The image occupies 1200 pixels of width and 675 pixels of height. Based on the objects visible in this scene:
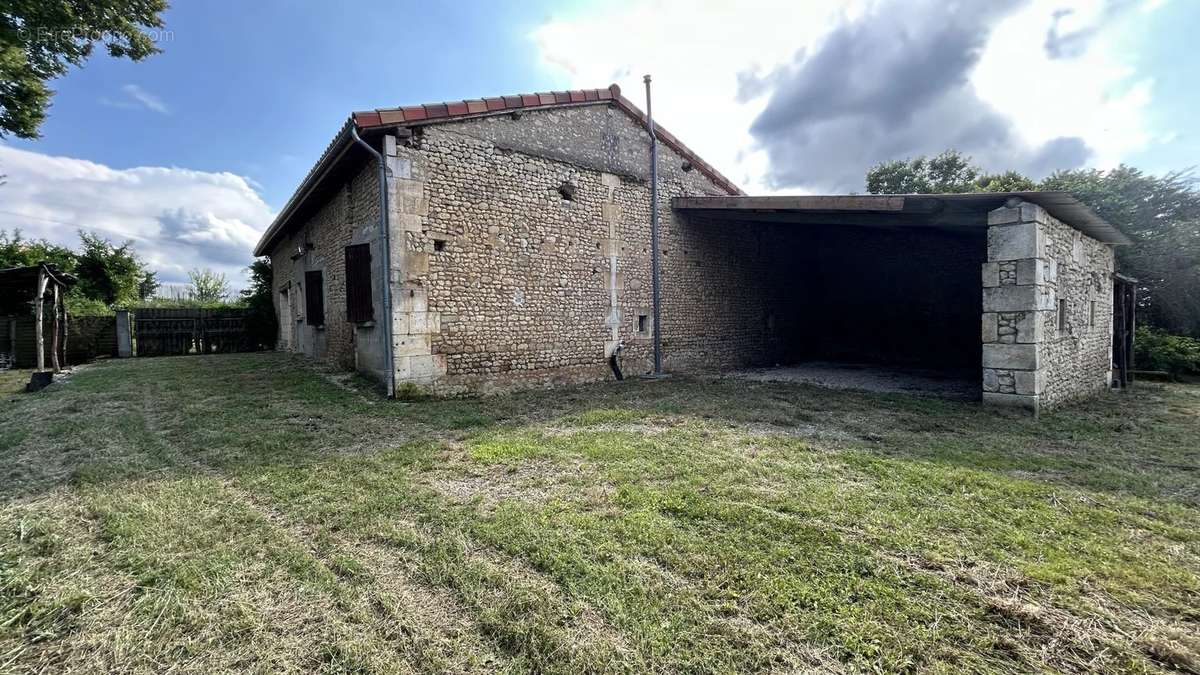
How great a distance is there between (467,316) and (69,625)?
18.6ft

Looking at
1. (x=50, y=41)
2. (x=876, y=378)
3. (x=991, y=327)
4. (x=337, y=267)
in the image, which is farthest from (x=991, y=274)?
(x=50, y=41)

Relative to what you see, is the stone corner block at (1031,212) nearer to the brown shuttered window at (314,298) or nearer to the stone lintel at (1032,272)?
the stone lintel at (1032,272)

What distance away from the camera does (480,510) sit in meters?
3.22

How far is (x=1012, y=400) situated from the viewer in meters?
6.50

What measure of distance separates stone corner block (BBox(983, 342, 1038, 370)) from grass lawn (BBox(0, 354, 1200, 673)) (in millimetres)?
1247

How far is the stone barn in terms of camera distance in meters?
6.72

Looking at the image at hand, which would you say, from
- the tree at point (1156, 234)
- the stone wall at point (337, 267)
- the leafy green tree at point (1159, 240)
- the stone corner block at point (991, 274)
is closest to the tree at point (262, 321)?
the stone wall at point (337, 267)

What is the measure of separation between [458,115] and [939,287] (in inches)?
499

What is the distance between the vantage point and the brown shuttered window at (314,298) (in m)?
10.7

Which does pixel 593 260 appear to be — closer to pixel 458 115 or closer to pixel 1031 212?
pixel 458 115

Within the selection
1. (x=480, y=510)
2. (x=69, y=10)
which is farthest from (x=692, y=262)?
(x=69, y=10)

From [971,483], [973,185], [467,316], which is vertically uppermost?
[973,185]

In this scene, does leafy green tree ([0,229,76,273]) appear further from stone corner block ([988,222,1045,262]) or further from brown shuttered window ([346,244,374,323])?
stone corner block ([988,222,1045,262])

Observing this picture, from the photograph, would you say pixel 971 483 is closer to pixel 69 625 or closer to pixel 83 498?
pixel 69 625
